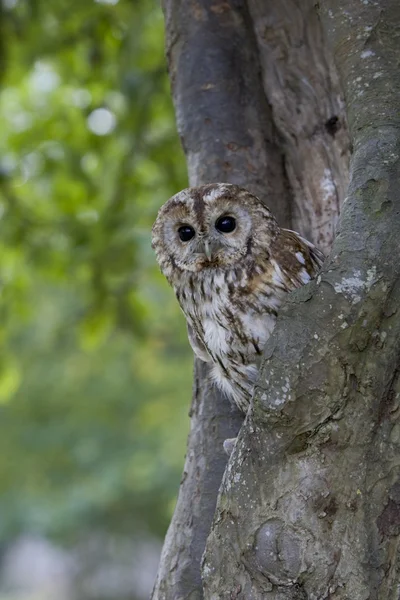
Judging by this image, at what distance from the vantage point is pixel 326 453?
1.90 metres

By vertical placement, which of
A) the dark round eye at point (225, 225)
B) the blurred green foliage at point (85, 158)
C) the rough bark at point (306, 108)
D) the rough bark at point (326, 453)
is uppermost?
the blurred green foliage at point (85, 158)

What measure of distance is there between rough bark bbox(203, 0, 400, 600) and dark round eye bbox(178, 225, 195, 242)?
725 mm

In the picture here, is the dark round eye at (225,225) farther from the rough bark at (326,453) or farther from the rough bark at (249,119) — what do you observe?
the rough bark at (326,453)

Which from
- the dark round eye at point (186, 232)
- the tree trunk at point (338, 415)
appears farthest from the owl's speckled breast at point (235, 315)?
the tree trunk at point (338, 415)

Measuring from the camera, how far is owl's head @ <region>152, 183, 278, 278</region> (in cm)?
248

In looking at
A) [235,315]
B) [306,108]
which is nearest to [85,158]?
[306,108]

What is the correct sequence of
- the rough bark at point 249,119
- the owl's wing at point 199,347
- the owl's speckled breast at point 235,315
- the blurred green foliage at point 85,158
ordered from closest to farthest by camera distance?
the owl's speckled breast at point 235,315
the owl's wing at point 199,347
the rough bark at point 249,119
the blurred green foliage at point 85,158

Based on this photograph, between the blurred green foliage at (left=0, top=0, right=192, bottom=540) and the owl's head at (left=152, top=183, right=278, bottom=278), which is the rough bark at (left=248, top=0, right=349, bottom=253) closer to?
the owl's head at (left=152, top=183, right=278, bottom=278)

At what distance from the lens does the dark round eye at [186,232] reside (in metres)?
2.59

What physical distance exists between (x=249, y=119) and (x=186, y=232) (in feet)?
2.44

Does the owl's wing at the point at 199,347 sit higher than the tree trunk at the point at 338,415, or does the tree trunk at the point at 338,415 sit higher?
the owl's wing at the point at 199,347

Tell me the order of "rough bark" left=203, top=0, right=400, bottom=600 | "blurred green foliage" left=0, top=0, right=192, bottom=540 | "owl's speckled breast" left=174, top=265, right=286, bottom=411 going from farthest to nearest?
"blurred green foliage" left=0, top=0, right=192, bottom=540 < "owl's speckled breast" left=174, top=265, right=286, bottom=411 < "rough bark" left=203, top=0, right=400, bottom=600

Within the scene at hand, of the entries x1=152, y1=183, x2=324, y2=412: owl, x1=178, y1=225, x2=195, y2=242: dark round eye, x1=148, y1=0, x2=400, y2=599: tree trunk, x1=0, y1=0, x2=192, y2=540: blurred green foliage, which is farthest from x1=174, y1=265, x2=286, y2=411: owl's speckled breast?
x1=0, y1=0, x2=192, y2=540: blurred green foliage

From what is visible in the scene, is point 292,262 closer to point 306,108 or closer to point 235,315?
point 235,315
